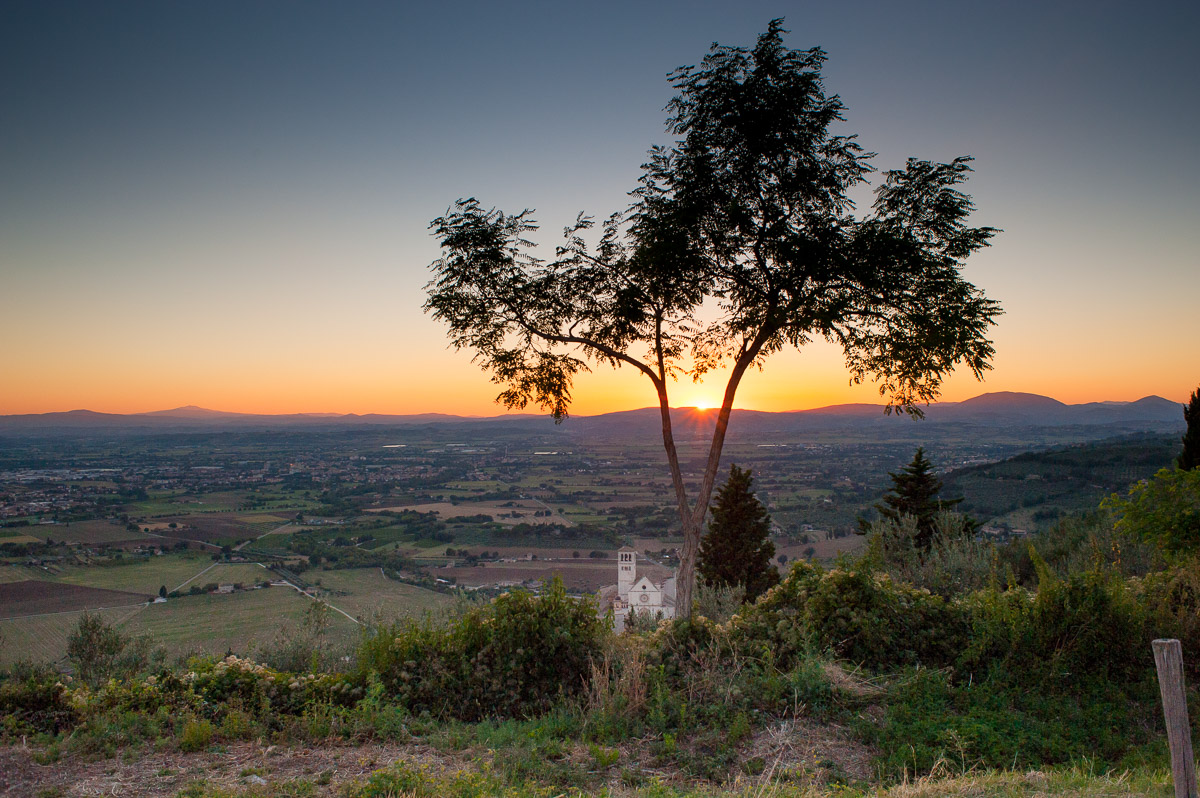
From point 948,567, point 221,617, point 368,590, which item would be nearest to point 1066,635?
point 948,567

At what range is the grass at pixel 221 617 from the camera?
19.6 meters

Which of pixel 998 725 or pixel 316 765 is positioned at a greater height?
pixel 316 765

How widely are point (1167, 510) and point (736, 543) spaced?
1572 cm

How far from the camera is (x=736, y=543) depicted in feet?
73.7

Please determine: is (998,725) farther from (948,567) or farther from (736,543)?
(736,543)

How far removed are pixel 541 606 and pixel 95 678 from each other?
17.6 feet

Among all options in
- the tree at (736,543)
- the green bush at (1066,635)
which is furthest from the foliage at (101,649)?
the tree at (736,543)

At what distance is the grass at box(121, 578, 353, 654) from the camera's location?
19641 mm

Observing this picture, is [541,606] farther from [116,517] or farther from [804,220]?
[116,517]

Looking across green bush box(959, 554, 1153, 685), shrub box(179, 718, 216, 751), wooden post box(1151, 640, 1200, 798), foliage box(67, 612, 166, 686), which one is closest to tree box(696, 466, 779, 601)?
green bush box(959, 554, 1153, 685)

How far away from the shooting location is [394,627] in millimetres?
6684

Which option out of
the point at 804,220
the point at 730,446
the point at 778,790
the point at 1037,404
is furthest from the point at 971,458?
the point at 1037,404

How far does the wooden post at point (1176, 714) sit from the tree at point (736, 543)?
61.6ft

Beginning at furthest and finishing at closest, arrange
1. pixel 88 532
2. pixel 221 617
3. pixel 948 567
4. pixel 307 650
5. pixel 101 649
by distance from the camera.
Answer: pixel 88 532, pixel 221 617, pixel 948 567, pixel 101 649, pixel 307 650
